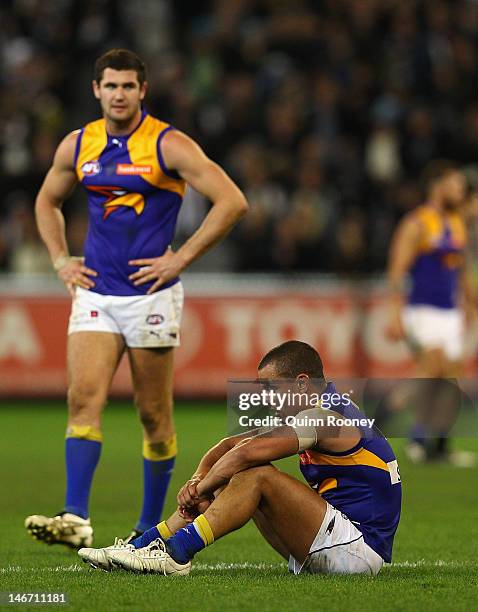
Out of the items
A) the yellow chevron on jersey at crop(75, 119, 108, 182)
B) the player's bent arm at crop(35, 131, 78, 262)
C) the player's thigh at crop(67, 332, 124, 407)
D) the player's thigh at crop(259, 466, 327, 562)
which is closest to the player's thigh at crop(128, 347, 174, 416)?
the player's thigh at crop(67, 332, 124, 407)

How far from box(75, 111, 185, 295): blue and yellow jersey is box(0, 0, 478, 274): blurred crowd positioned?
29.0 ft

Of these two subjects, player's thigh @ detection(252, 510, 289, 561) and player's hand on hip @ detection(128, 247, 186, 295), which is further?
player's hand on hip @ detection(128, 247, 186, 295)

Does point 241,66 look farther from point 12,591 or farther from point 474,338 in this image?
point 12,591

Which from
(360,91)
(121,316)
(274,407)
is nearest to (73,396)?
(121,316)

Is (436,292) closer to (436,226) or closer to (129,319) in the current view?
(436,226)

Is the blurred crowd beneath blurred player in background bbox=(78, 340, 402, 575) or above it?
above

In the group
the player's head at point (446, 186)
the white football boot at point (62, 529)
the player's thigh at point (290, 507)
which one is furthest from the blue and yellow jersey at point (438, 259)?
the player's thigh at point (290, 507)

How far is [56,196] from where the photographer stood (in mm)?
7863

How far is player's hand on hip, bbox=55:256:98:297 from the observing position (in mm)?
7641

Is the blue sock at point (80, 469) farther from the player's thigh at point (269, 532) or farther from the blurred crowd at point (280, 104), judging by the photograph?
the blurred crowd at point (280, 104)

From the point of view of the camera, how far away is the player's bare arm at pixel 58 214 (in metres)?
→ 7.68

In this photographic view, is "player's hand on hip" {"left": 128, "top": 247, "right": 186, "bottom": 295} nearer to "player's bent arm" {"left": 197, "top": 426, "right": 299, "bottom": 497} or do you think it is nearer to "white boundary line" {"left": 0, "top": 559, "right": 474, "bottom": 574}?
"white boundary line" {"left": 0, "top": 559, "right": 474, "bottom": 574}

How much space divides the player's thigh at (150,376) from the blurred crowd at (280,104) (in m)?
8.95

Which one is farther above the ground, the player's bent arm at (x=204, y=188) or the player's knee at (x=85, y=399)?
the player's bent arm at (x=204, y=188)
